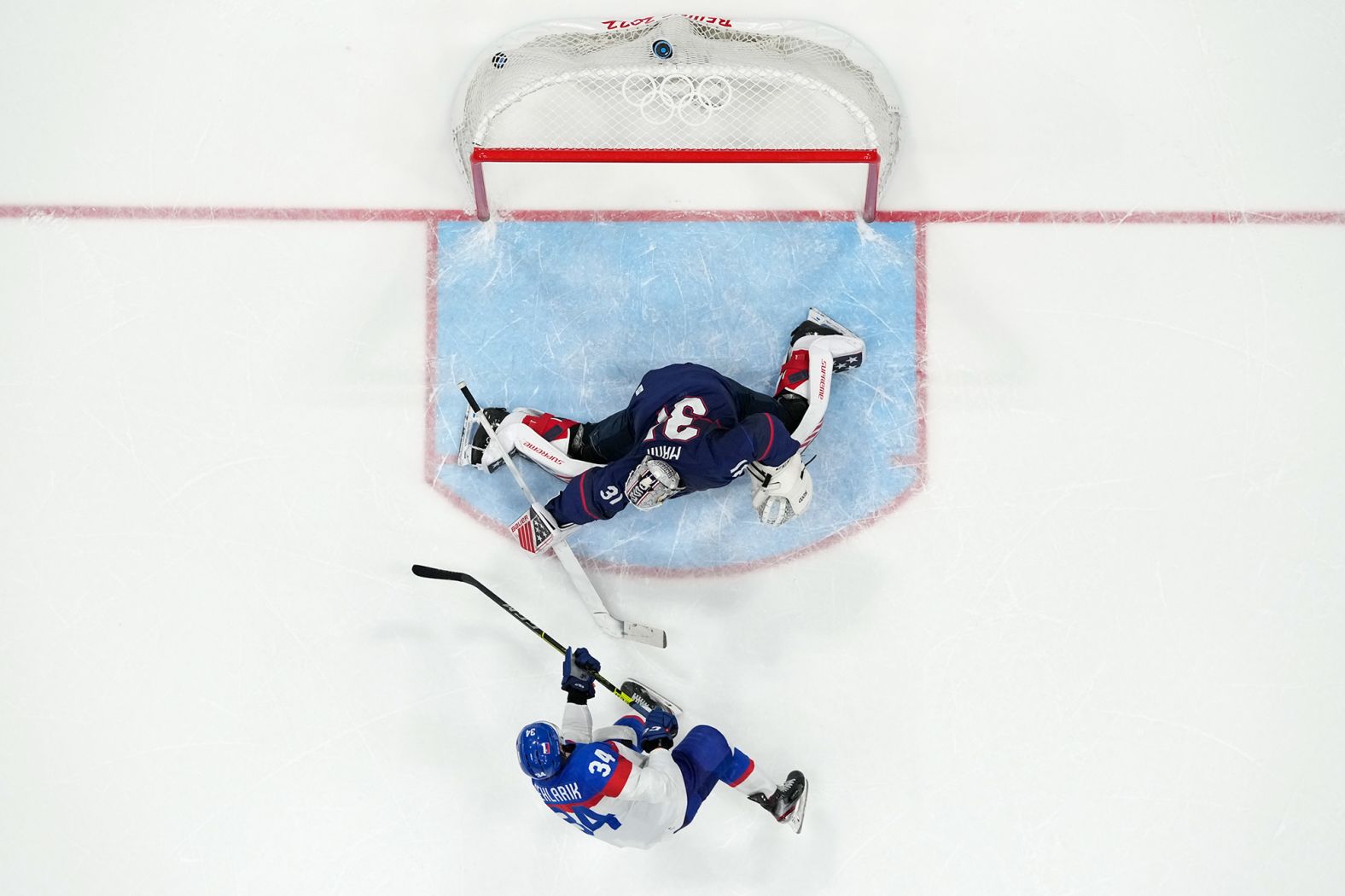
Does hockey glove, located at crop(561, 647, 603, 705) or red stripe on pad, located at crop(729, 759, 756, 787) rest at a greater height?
hockey glove, located at crop(561, 647, 603, 705)

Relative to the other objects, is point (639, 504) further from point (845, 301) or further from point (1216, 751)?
point (1216, 751)

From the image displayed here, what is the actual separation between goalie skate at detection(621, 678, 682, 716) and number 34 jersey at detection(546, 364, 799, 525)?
69 centimetres

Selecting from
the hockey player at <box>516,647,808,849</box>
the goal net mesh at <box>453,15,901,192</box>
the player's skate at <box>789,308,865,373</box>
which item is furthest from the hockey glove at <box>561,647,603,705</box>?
the goal net mesh at <box>453,15,901,192</box>

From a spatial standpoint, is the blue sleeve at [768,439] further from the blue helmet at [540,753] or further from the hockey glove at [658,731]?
the blue helmet at [540,753]

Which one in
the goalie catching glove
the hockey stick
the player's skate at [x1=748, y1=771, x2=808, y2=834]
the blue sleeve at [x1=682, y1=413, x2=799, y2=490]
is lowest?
the player's skate at [x1=748, y1=771, x2=808, y2=834]

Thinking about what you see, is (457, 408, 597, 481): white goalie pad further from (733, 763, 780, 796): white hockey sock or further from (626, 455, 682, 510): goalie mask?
(733, 763, 780, 796): white hockey sock

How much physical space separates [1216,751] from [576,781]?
271 cm

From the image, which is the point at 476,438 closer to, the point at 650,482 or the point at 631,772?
the point at 650,482

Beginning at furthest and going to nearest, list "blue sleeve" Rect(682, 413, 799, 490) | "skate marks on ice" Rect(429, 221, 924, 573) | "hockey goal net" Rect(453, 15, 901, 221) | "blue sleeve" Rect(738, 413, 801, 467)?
"skate marks on ice" Rect(429, 221, 924, 573) → "hockey goal net" Rect(453, 15, 901, 221) → "blue sleeve" Rect(738, 413, 801, 467) → "blue sleeve" Rect(682, 413, 799, 490)

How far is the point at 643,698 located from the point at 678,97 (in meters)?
2.55

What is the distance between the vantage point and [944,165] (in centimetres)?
527

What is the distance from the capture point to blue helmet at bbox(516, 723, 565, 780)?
13.5ft

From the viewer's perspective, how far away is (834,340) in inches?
196

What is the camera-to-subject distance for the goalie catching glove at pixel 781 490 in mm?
4730
